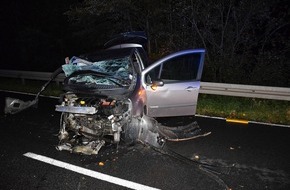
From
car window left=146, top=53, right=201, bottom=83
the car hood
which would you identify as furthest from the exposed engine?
car window left=146, top=53, right=201, bottom=83

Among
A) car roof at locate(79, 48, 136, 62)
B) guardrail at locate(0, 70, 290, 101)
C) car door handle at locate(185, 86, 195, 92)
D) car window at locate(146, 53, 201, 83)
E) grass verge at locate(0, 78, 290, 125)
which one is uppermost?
car roof at locate(79, 48, 136, 62)

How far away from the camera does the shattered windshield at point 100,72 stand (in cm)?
525

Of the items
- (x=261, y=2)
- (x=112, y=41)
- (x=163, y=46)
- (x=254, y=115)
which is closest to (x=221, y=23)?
(x=261, y=2)

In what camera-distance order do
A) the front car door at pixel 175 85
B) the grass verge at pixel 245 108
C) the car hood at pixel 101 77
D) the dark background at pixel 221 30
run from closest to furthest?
1. the car hood at pixel 101 77
2. the front car door at pixel 175 85
3. the grass verge at pixel 245 108
4. the dark background at pixel 221 30

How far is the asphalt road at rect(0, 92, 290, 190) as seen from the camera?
426cm

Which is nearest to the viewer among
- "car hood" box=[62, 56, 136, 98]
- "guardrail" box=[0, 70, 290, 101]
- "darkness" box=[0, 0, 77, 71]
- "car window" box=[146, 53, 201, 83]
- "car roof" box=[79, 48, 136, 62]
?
"car hood" box=[62, 56, 136, 98]

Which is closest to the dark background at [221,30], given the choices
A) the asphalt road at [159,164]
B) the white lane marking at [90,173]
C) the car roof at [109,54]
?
the asphalt road at [159,164]

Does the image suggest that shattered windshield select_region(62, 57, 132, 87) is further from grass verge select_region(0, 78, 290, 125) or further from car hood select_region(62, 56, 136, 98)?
grass verge select_region(0, 78, 290, 125)

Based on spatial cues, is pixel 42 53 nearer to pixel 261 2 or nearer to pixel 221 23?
pixel 221 23

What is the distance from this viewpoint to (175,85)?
639 cm

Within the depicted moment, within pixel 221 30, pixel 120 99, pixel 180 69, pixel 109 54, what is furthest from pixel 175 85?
pixel 221 30

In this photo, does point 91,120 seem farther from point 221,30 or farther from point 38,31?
→ point 38,31

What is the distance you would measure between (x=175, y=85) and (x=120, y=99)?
1.75 m

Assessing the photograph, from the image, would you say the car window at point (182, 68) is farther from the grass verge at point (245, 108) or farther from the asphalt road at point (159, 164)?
the grass verge at point (245, 108)
